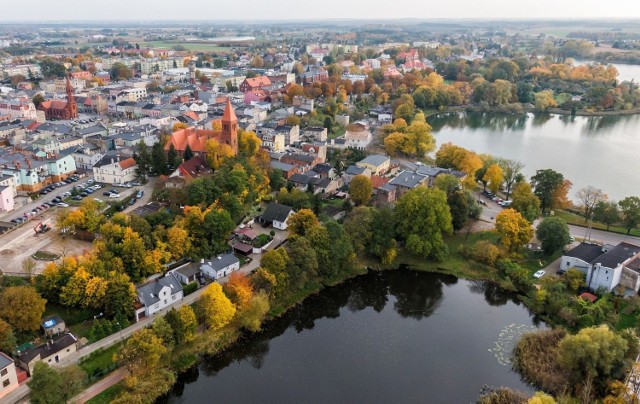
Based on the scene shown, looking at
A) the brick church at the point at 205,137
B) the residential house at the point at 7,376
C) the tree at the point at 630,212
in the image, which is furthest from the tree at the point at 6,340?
the tree at the point at 630,212

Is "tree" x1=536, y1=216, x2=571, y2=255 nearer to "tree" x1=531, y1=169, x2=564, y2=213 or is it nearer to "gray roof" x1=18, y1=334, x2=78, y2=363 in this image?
"tree" x1=531, y1=169, x2=564, y2=213

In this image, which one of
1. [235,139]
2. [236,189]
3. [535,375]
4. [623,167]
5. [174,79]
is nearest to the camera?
[535,375]

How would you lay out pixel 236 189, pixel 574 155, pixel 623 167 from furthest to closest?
1. pixel 574 155
2. pixel 623 167
3. pixel 236 189

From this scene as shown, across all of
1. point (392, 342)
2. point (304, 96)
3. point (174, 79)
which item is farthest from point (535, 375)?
point (174, 79)

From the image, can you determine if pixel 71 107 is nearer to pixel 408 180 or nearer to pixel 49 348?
pixel 408 180

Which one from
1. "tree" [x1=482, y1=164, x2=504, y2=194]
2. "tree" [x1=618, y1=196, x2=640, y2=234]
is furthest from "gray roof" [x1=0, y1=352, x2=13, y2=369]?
"tree" [x1=618, y1=196, x2=640, y2=234]

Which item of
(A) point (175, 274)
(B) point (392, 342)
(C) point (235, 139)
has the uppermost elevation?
(C) point (235, 139)

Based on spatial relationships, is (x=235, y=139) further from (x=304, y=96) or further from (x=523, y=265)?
(x=304, y=96)
